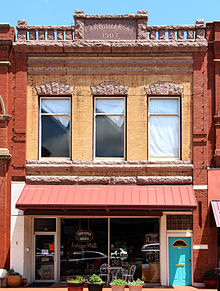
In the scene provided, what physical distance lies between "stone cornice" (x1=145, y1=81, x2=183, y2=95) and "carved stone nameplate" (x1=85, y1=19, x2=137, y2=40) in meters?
2.05

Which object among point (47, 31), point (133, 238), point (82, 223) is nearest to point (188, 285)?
point (133, 238)

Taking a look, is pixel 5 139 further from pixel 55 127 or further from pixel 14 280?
pixel 14 280

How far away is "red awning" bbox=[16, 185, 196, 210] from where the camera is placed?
675 inches

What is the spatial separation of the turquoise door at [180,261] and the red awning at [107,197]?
5.80 ft

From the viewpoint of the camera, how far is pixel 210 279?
17.3 metres

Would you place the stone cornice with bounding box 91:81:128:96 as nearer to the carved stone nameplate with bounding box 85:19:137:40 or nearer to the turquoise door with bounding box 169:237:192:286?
the carved stone nameplate with bounding box 85:19:137:40

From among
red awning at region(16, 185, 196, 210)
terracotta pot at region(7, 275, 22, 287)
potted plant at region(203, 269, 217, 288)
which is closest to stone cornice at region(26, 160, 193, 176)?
red awning at region(16, 185, 196, 210)

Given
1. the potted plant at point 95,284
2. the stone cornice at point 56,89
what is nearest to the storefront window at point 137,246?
the potted plant at point 95,284

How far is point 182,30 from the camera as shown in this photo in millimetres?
18781

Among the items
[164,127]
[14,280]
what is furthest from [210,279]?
[14,280]

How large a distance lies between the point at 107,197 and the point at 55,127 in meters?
3.47

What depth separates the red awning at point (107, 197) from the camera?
56.3 feet

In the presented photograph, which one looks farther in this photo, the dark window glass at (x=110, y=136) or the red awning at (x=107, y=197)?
the dark window glass at (x=110, y=136)

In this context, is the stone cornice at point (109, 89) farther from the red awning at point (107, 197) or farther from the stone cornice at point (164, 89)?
the red awning at point (107, 197)
